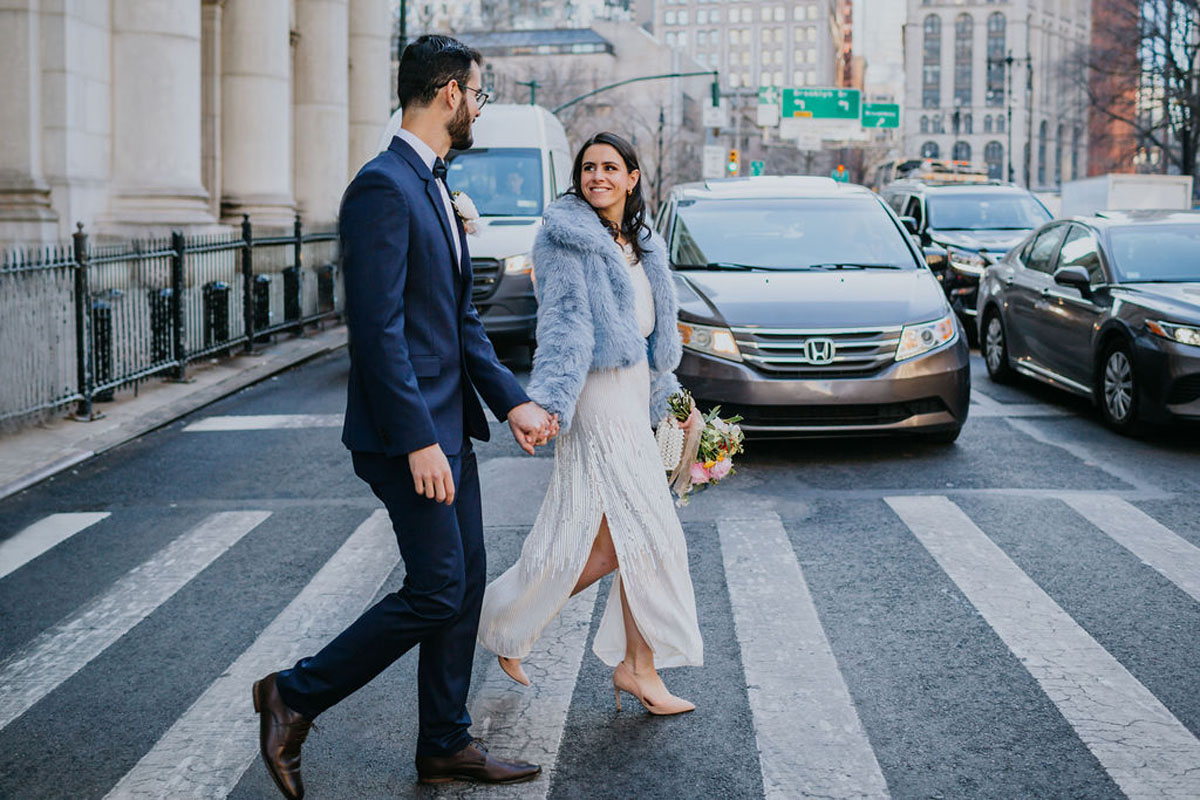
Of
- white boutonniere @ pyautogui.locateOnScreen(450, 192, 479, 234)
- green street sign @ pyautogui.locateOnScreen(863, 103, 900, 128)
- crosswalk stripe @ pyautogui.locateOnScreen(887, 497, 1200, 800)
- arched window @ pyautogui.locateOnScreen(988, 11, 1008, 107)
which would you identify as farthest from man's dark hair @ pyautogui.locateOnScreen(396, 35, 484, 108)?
arched window @ pyautogui.locateOnScreen(988, 11, 1008, 107)

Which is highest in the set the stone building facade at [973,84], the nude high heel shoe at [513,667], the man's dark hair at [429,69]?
the stone building facade at [973,84]

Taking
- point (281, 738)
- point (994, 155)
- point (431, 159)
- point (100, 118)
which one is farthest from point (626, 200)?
point (994, 155)

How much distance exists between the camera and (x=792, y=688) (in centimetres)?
503

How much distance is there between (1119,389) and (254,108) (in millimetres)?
16099

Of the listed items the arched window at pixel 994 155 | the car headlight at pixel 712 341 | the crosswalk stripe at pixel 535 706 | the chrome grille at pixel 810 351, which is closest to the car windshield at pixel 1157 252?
the chrome grille at pixel 810 351

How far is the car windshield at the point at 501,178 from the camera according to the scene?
16.9 m

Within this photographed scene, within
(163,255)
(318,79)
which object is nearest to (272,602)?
(163,255)

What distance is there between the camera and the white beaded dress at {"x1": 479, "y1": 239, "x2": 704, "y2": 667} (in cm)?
456

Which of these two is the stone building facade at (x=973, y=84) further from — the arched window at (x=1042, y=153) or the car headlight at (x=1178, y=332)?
the car headlight at (x=1178, y=332)

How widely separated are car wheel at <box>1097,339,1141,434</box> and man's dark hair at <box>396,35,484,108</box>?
7.53 meters

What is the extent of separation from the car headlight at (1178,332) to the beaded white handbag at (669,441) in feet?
20.5

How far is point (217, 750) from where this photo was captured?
177 inches

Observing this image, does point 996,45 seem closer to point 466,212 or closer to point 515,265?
point 515,265

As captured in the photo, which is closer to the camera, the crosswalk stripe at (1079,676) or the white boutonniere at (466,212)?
the white boutonniere at (466,212)
